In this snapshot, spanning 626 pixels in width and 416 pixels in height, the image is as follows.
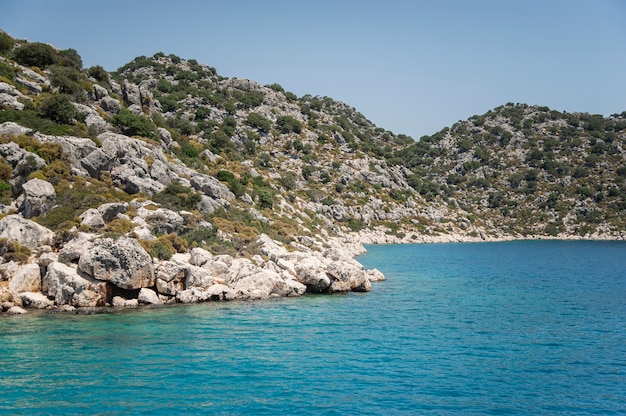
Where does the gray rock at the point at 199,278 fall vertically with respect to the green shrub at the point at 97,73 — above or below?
below

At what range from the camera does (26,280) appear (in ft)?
102

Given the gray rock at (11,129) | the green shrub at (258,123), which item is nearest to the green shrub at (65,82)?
the gray rock at (11,129)

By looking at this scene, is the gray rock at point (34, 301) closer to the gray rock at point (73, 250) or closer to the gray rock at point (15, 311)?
the gray rock at point (15, 311)

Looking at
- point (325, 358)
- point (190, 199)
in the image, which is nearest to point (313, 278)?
point (325, 358)

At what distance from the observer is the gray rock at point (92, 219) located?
37.7 metres

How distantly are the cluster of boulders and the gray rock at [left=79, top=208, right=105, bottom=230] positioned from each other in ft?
3.68

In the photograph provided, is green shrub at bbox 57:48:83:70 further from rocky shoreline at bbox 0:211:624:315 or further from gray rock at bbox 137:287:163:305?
gray rock at bbox 137:287:163:305

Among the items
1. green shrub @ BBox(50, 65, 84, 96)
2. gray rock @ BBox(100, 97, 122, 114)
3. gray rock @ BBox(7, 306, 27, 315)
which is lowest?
gray rock @ BBox(7, 306, 27, 315)

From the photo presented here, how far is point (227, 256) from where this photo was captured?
39406 mm

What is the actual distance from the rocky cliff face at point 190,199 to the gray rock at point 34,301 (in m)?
0.11

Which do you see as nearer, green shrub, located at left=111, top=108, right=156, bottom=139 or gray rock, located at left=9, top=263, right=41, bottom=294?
gray rock, located at left=9, top=263, right=41, bottom=294

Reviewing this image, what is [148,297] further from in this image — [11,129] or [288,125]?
[288,125]

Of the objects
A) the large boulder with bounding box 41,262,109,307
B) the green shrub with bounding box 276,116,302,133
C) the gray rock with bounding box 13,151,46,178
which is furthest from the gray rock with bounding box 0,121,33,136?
the green shrub with bounding box 276,116,302,133

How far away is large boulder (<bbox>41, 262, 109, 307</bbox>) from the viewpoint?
101 ft
